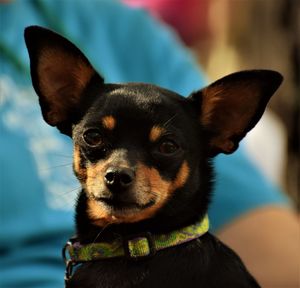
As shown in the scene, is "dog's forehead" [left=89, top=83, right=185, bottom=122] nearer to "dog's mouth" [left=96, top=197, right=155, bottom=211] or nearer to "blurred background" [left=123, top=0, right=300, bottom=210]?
"dog's mouth" [left=96, top=197, right=155, bottom=211]

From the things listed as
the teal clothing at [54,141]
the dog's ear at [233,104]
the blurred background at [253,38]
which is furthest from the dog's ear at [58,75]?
the blurred background at [253,38]

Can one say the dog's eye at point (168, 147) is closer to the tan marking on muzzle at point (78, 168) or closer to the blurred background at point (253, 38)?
the tan marking on muzzle at point (78, 168)

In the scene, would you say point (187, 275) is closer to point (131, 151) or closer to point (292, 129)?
point (131, 151)

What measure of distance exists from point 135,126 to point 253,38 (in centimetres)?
189

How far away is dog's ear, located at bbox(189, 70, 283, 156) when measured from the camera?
0.52 metres

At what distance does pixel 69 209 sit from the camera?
1153mm

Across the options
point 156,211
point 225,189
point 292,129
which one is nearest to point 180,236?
point 156,211

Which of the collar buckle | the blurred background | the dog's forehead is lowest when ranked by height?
the collar buckle

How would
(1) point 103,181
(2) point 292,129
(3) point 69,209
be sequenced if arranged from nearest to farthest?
1. (1) point 103,181
2. (3) point 69,209
3. (2) point 292,129

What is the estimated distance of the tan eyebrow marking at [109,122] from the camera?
548 mm

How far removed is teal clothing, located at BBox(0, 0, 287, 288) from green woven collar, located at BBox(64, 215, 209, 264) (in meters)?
0.39

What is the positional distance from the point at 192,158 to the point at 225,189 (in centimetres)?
77

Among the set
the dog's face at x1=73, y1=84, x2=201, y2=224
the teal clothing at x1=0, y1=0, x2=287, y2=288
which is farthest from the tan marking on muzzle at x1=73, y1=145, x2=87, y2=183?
the teal clothing at x1=0, y1=0, x2=287, y2=288

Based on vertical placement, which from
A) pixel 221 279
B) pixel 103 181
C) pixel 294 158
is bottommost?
pixel 221 279
